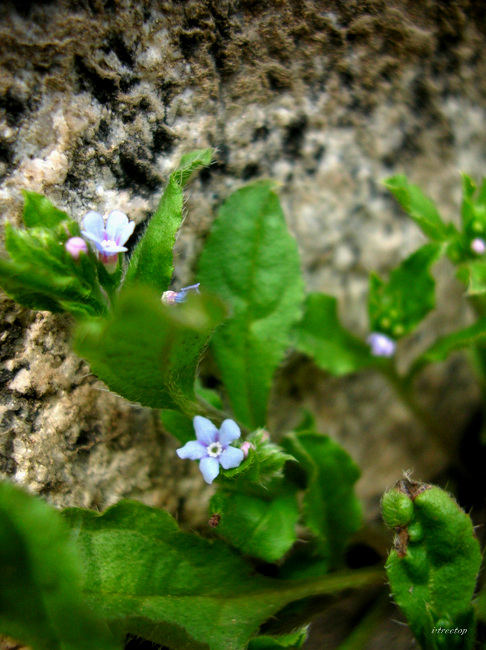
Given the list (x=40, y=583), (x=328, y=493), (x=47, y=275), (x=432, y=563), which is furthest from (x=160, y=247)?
(x=432, y=563)

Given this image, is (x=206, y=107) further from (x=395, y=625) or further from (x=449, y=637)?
(x=395, y=625)

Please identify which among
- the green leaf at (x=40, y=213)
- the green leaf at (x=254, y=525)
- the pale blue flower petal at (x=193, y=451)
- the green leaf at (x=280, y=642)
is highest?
the green leaf at (x=40, y=213)

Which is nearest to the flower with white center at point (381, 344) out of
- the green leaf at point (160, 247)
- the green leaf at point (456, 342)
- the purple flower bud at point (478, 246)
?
the green leaf at point (456, 342)

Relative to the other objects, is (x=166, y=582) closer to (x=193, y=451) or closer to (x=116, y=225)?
(x=193, y=451)

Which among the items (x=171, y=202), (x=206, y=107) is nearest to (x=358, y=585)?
(x=171, y=202)

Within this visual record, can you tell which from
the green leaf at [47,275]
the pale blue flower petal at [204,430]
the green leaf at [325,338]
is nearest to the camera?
the green leaf at [47,275]

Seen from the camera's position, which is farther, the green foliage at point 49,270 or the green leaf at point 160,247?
the green leaf at point 160,247

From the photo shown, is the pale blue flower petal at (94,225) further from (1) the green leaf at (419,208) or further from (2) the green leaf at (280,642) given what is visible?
(2) the green leaf at (280,642)
